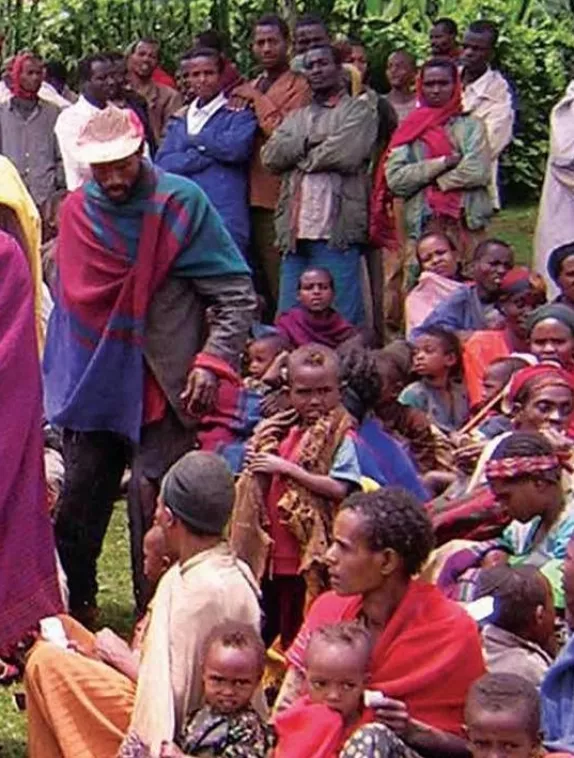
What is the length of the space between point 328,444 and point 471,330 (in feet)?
8.61

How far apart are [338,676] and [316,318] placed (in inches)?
189

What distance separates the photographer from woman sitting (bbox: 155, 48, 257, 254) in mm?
11961

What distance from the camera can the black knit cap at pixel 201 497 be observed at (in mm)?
6109

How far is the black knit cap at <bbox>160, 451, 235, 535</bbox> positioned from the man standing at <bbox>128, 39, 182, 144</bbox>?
7412 millimetres

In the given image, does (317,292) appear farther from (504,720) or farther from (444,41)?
(504,720)

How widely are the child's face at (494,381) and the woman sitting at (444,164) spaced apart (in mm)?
3090

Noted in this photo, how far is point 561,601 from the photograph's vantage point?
247 inches

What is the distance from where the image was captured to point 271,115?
11.9m

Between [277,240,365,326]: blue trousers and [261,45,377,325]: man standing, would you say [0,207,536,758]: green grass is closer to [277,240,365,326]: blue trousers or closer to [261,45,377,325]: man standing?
[277,240,365,326]: blue trousers

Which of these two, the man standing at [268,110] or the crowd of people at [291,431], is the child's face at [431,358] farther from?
the man standing at [268,110]

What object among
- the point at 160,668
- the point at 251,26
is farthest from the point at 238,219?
the point at 160,668

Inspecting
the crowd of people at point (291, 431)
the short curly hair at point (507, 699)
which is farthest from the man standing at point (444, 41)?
the short curly hair at point (507, 699)

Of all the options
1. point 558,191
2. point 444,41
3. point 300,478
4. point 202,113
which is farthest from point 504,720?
point 444,41

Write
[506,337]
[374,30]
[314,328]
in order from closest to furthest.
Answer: [506,337] < [314,328] < [374,30]
